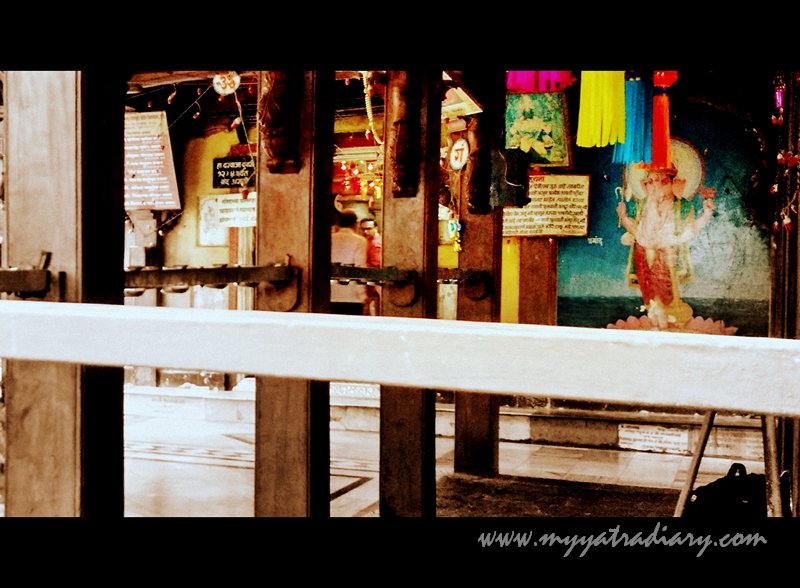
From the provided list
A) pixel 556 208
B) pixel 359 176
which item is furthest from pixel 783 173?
pixel 359 176

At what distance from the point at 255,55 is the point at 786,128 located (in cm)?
642

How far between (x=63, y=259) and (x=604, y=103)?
4.92 metres

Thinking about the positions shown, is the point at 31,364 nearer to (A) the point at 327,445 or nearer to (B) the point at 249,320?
(B) the point at 249,320

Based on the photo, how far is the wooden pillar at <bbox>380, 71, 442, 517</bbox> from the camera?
4070 mm

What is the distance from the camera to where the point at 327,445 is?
10.4ft

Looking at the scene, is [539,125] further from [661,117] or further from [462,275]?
[462,275]

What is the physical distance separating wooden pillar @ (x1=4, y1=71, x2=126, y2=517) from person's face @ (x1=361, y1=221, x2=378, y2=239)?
7.42m

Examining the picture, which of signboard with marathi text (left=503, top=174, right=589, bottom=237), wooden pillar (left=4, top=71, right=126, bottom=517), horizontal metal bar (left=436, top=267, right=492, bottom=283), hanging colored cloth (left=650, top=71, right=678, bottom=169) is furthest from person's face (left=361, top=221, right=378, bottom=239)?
wooden pillar (left=4, top=71, right=126, bottom=517)

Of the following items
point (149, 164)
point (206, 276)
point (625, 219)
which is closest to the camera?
point (206, 276)

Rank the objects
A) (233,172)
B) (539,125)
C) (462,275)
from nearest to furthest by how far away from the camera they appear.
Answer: (462,275) → (539,125) → (233,172)

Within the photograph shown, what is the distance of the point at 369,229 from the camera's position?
9328mm

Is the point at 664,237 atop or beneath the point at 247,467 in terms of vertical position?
atop

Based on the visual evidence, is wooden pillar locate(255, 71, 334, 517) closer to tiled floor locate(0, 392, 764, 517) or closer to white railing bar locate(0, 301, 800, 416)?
tiled floor locate(0, 392, 764, 517)
